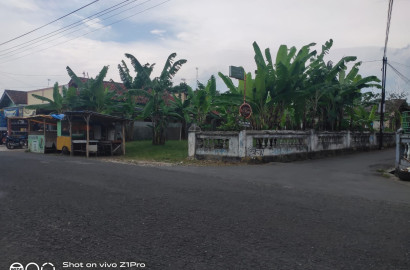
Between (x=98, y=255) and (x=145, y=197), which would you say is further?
(x=145, y=197)

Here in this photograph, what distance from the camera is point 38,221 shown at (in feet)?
14.1

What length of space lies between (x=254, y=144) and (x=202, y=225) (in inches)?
352

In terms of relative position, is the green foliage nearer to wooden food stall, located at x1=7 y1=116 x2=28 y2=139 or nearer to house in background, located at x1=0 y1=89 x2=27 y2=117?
wooden food stall, located at x1=7 y1=116 x2=28 y2=139

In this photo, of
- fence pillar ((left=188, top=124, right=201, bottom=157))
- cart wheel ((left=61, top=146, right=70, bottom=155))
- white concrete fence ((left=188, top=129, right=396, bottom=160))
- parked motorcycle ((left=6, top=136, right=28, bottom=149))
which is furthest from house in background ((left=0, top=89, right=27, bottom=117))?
white concrete fence ((left=188, top=129, right=396, bottom=160))

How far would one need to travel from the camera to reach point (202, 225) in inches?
163

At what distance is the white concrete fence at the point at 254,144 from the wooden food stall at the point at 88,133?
19.9 feet

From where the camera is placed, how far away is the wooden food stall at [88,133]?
17.0 m

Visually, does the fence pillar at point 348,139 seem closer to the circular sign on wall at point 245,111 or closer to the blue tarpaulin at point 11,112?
the circular sign on wall at point 245,111

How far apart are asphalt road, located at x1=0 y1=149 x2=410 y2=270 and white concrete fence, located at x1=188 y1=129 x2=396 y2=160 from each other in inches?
205

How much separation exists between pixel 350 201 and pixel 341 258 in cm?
303

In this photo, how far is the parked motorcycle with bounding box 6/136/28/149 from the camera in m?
25.3

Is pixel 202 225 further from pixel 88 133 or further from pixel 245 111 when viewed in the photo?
pixel 88 133

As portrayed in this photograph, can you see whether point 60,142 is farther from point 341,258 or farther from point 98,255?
point 341,258

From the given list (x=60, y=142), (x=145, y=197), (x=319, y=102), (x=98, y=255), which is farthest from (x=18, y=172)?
(x=319, y=102)
